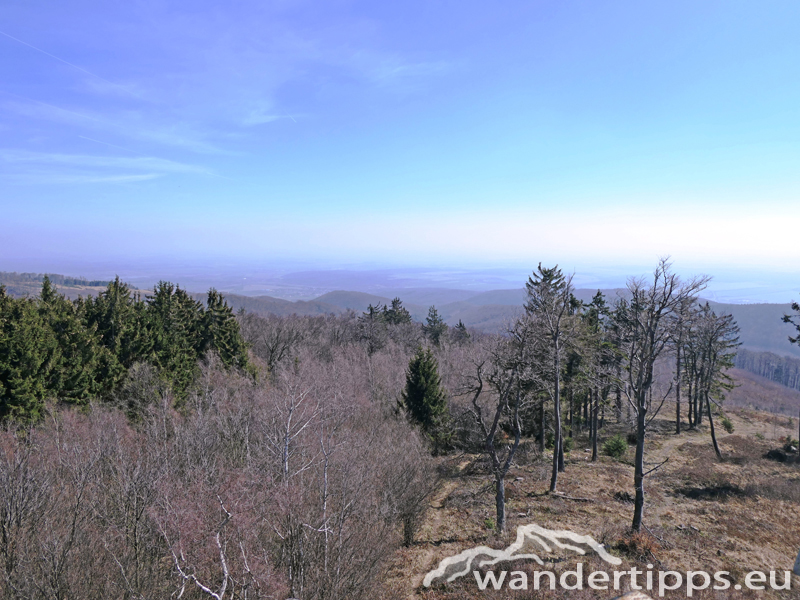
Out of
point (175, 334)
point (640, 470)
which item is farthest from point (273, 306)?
point (640, 470)

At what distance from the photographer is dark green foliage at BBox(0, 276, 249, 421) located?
17.9 meters

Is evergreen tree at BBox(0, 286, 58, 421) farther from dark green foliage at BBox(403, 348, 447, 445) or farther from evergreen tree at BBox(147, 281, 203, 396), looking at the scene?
dark green foliage at BBox(403, 348, 447, 445)

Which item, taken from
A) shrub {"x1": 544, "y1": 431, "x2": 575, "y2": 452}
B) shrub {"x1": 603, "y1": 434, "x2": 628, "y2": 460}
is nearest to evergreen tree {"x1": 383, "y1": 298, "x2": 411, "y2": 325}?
shrub {"x1": 544, "y1": 431, "x2": 575, "y2": 452}

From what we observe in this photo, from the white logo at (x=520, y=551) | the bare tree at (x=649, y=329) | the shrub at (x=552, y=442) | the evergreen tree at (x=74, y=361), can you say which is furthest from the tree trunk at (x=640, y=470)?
the evergreen tree at (x=74, y=361)

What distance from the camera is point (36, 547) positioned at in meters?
9.20

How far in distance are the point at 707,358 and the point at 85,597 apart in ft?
137

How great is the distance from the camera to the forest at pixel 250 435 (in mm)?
8859

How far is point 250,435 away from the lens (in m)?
18.8

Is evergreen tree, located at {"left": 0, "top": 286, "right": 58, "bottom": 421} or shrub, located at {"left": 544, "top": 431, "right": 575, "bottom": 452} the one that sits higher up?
evergreen tree, located at {"left": 0, "top": 286, "right": 58, "bottom": 421}

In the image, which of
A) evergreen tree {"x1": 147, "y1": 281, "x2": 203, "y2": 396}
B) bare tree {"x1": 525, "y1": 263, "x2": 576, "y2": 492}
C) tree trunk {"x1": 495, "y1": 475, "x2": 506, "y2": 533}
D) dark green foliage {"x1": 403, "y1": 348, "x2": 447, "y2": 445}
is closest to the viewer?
tree trunk {"x1": 495, "y1": 475, "x2": 506, "y2": 533}

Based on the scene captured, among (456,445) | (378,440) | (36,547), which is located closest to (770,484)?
(456,445)

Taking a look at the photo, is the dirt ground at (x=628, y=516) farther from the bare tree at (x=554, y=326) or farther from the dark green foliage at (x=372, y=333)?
the dark green foliage at (x=372, y=333)

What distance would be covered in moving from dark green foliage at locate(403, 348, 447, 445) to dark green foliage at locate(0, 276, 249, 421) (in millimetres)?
16373

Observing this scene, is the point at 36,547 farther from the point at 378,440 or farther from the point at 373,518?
Answer: the point at 378,440
